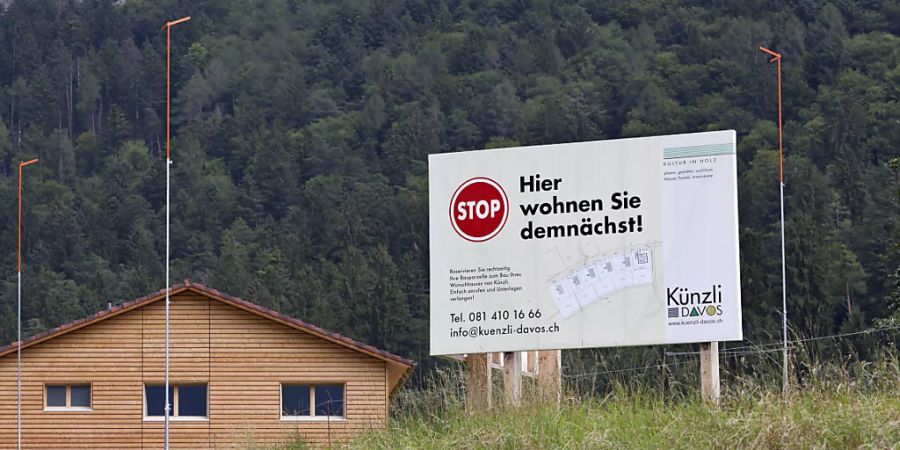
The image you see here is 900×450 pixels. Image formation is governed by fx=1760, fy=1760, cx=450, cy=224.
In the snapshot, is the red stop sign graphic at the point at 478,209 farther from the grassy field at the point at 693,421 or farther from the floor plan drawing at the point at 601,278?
the grassy field at the point at 693,421

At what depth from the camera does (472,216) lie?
18.0 metres

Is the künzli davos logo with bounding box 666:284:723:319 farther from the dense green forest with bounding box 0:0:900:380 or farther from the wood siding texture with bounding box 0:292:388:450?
the dense green forest with bounding box 0:0:900:380

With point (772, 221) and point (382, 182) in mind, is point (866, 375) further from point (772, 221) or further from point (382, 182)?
point (382, 182)

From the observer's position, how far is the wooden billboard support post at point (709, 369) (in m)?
15.4

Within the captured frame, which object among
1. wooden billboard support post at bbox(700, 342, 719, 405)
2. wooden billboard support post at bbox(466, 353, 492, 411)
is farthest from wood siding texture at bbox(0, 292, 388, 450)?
wooden billboard support post at bbox(700, 342, 719, 405)

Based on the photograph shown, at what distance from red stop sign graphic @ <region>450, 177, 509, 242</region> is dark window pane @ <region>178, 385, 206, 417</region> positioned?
19.9m

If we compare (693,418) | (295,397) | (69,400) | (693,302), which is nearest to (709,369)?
(693,302)

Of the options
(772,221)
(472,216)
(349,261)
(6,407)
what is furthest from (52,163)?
(472,216)

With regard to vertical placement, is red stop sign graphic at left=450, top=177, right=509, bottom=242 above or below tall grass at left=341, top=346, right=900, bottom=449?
above

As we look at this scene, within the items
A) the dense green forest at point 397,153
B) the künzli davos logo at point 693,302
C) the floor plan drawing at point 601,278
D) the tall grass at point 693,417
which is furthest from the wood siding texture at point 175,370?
the dense green forest at point 397,153

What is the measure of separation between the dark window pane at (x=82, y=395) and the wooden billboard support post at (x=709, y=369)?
74.9 feet

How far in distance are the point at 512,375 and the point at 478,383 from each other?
0.56 meters

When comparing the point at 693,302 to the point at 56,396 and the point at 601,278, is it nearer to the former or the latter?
the point at 601,278

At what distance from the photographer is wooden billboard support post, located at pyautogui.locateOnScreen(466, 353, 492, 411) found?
15914 millimetres
